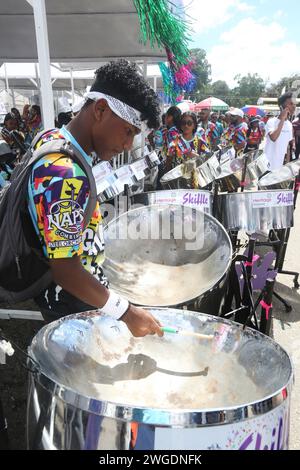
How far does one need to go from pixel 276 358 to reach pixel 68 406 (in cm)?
47

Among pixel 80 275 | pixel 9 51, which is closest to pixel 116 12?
pixel 9 51

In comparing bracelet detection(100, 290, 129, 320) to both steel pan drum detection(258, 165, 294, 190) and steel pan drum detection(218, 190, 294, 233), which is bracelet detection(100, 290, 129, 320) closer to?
steel pan drum detection(218, 190, 294, 233)

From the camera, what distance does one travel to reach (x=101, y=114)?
860mm

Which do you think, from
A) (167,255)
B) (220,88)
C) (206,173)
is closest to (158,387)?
(167,255)

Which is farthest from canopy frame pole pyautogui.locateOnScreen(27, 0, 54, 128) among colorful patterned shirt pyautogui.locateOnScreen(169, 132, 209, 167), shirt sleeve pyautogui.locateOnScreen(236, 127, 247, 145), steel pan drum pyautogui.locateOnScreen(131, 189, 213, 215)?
shirt sleeve pyautogui.locateOnScreen(236, 127, 247, 145)

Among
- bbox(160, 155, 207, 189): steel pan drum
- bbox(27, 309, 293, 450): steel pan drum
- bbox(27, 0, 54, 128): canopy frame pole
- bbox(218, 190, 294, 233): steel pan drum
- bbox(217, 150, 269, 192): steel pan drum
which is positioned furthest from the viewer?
bbox(217, 150, 269, 192): steel pan drum

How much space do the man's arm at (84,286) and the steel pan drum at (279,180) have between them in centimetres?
173

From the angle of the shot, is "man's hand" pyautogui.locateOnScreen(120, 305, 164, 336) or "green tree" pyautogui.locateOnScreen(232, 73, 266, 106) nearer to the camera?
"man's hand" pyautogui.locateOnScreen(120, 305, 164, 336)

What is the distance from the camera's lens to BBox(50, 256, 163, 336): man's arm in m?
0.81

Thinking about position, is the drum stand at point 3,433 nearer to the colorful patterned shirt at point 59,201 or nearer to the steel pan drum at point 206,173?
the colorful patterned shirt at point 59,201

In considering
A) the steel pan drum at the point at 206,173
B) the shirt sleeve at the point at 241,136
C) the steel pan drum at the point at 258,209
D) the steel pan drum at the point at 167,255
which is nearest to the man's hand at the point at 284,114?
the shirt sleeve at the point at 241,136

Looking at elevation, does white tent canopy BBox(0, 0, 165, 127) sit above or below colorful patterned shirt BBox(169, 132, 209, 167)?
above

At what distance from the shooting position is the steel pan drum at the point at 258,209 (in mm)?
1861

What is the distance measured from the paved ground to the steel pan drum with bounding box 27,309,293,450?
622 mm
